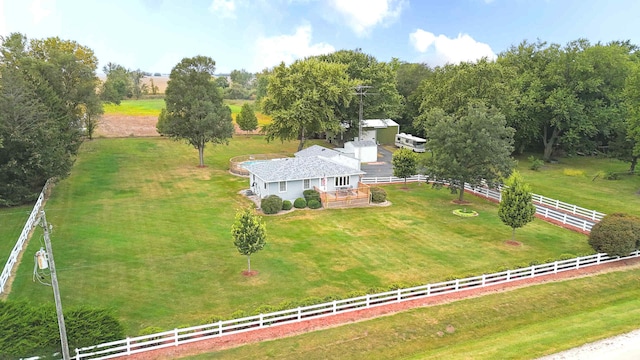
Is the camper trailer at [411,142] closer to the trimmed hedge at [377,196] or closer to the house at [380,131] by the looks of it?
the house at [380,131]

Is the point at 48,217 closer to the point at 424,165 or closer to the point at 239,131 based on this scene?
the point at 424,165

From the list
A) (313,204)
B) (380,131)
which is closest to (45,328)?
(313,204)

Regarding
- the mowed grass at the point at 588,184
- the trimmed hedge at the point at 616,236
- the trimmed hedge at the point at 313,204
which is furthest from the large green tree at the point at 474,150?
the trimmed hedge at the point at 616,236

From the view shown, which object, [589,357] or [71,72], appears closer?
[589,357]

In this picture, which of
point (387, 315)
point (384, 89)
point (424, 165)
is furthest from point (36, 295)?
point (384, 89)

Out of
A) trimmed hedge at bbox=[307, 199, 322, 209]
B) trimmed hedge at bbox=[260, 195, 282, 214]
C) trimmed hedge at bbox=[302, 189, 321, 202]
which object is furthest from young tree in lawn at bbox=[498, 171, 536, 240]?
trimmed hedge at bbox=[260, 195, 282, 214]

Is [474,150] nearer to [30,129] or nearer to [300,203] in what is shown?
[300,203]
